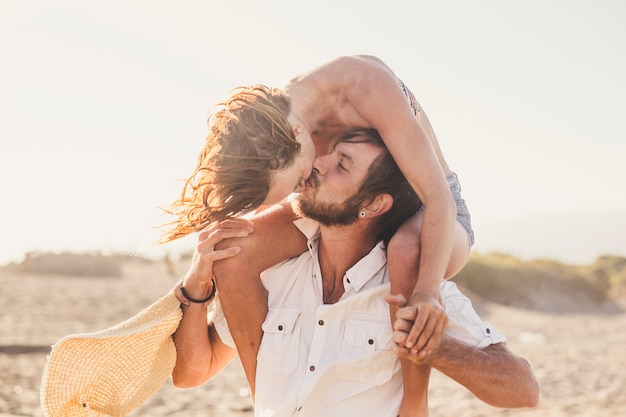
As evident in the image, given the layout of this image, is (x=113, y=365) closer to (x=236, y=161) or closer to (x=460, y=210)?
(x=236, y=161)

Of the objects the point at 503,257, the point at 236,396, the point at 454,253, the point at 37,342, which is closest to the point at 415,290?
the point at 454,253

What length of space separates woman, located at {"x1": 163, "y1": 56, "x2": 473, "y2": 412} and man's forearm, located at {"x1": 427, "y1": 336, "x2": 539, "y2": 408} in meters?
0.12

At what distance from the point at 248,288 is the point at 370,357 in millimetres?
627

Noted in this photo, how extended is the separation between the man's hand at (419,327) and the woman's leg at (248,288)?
2.46 ft

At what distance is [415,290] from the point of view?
9.86ft

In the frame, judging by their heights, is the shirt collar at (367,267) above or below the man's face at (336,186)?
below

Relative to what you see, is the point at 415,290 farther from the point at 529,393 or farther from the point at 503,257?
the point at 503,257

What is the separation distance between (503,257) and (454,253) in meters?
22.5

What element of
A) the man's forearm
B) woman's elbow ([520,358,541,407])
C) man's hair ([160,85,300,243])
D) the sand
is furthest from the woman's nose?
the sand

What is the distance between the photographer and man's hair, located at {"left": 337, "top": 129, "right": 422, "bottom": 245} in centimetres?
334

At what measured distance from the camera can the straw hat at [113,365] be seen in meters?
3.30

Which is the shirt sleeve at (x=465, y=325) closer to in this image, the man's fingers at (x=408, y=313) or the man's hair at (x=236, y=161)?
the man's fingers at (x=408, y=313)

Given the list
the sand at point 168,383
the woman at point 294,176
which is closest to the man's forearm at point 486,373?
the woman at point 294,176

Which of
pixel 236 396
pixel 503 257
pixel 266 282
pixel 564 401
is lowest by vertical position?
pixel 503 257
